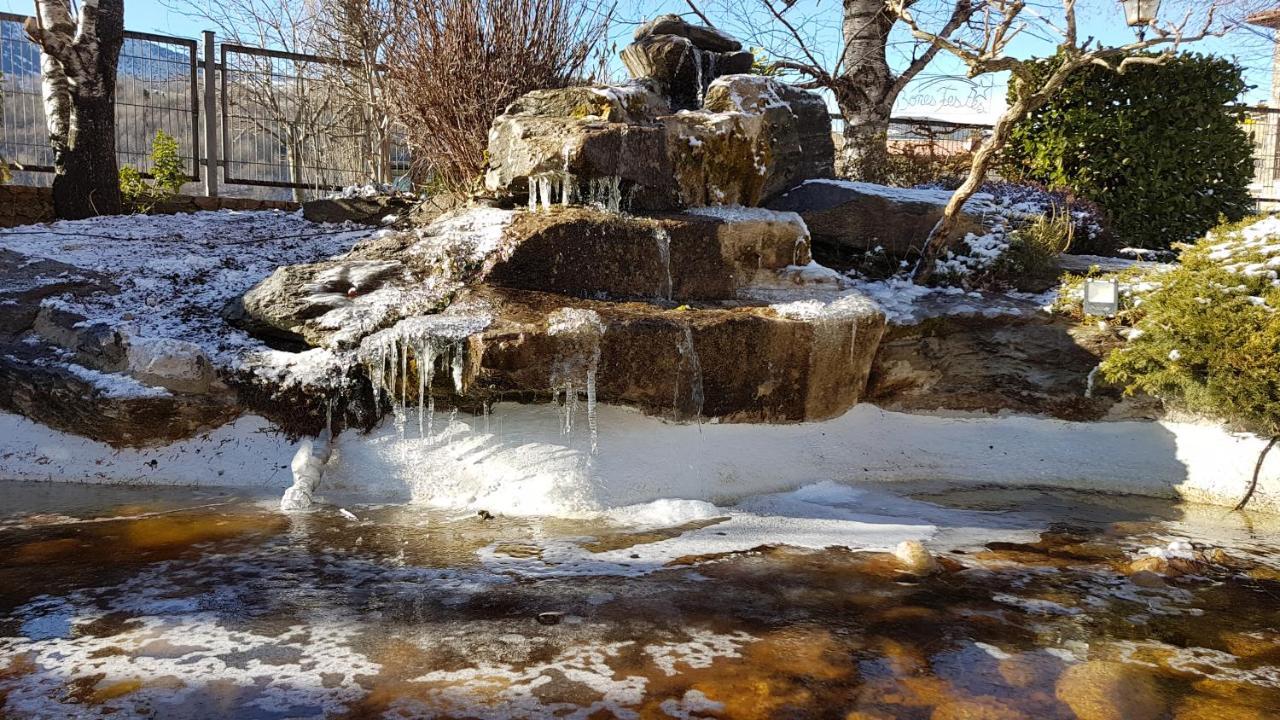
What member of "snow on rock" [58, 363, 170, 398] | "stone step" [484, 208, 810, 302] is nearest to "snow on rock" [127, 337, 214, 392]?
"snow on rock" [58, 363, 170, 398]

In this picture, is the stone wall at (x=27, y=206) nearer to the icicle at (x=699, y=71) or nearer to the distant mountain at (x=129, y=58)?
the distant mountain at (x=129, y=58)

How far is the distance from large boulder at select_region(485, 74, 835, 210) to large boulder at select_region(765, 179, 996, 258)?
742mm

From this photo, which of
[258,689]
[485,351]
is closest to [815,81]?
[485,351]

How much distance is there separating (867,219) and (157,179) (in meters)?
6.84

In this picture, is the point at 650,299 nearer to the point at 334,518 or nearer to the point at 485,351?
the point at 485,351

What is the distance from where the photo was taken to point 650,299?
536 centimetres

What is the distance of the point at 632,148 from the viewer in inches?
225

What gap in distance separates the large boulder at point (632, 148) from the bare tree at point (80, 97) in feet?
14.2

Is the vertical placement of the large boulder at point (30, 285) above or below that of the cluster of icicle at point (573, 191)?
below

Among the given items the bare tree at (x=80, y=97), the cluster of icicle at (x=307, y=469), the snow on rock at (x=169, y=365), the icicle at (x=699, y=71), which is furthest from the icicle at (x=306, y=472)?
the bare tree at (x=80, y=97)

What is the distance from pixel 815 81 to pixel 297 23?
9.44 meters

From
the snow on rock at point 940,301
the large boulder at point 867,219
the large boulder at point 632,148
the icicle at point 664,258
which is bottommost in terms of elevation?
the snow on rock at point 940,301

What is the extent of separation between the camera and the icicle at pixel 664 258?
17.8 feet

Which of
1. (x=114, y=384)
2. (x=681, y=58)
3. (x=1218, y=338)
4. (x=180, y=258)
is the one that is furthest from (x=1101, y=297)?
(x=180, y=258)
